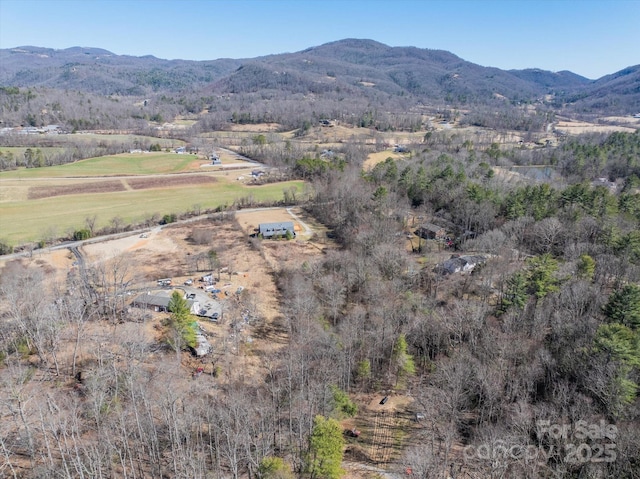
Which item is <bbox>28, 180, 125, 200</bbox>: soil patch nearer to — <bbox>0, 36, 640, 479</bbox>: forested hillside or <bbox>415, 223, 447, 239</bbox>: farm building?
<bbox>0, 36, 640, 479</bbox>: forested hillside

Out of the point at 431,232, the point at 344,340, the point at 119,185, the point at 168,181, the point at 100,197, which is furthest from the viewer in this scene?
the point at 168,181

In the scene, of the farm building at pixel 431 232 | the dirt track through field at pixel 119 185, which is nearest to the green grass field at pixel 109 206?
the dirt track through field at pixel 119 185

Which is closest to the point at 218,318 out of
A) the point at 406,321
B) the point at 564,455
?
the point at 406,321

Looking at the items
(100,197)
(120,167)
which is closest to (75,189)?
(100,197)

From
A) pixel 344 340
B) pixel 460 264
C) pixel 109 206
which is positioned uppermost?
pixel 109 206

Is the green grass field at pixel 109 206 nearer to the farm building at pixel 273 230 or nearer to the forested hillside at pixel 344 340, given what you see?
the forested hillside at pixel 344 340

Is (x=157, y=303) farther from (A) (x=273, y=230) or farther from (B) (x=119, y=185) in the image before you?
(B) (x=119, y=185)
